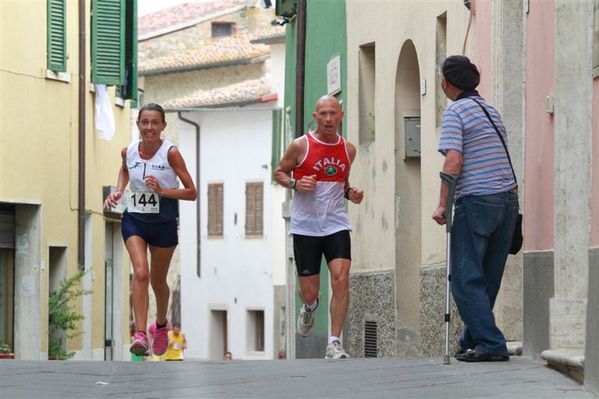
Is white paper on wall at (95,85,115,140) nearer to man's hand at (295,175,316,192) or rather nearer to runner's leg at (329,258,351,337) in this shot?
runner's leg at (329,258,351,337)

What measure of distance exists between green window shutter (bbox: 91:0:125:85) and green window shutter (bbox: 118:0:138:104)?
608mm

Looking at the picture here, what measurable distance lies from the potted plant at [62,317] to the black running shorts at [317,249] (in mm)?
16863

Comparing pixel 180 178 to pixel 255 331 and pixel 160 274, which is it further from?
pixel 255 331

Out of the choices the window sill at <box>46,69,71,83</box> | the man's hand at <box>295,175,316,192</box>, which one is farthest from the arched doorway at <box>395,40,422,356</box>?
the window sill at <box>46,69,71,83</box>

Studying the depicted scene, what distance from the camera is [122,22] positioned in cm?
3412

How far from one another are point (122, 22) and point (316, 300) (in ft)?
68.4

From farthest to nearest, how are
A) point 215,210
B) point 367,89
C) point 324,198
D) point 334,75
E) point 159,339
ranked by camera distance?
point 215,210
point 334,75
point 367,89
point 159,339
point 324,198

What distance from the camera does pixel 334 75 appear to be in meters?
23.0

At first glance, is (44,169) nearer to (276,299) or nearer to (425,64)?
(425,64)

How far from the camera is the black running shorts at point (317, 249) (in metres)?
13.6

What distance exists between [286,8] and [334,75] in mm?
4662

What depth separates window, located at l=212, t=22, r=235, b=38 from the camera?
218 ft

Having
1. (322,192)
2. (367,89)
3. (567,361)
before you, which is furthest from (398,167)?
(567,361)

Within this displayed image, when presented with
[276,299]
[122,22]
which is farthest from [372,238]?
[276,299]
